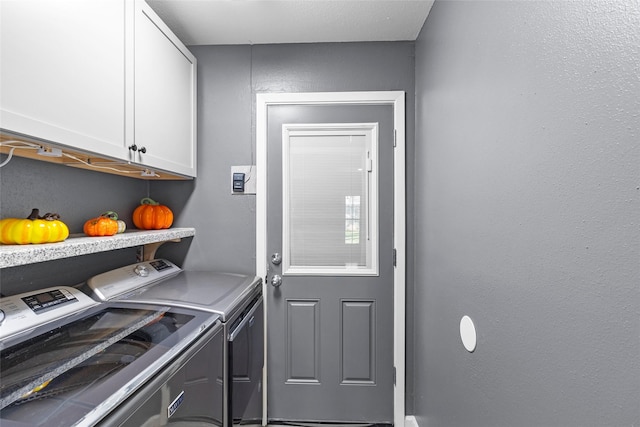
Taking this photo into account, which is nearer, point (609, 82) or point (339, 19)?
point (609, 82)

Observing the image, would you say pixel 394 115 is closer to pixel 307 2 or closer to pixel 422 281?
pixel 307 2

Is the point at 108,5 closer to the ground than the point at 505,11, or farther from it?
farther from it

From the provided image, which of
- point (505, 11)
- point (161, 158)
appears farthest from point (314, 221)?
point (505, 11)

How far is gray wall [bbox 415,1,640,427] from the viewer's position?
516mm

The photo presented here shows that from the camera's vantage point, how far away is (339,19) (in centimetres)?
165

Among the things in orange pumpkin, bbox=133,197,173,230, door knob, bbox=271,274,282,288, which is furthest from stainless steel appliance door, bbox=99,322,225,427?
orange pumpkin, bbox=133,197,173,230

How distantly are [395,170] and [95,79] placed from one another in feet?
5.03

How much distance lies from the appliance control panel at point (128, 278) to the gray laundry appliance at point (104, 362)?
73 millimetres

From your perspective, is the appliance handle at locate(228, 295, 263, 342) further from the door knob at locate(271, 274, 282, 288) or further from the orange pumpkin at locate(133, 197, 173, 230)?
the orange pumpkin at locate(133, 197, 173, 230)

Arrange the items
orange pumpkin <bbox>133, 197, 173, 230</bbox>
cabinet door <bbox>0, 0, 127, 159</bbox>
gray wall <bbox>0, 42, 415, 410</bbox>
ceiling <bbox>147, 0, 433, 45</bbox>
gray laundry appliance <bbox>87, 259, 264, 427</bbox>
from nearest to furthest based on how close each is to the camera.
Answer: cabinet door <bbox>0, 0, 127, 159</bbox> → gray laundry appliance <bbox>87, 259, 264, 427</bbox> → ceiling <bbox>147, 0, 433, 45</bbox> → orange pumpkin <bbox>133, 197, 173, 230</bbox> → gray wall <bbox>0, 42, 415, 410</bbox>

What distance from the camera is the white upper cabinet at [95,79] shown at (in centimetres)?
83

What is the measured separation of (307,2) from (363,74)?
1.77 feet

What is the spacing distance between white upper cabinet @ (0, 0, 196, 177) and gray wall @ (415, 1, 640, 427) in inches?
53.9

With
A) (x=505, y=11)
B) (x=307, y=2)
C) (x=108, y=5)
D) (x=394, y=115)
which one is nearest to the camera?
(x=505, y=11)
